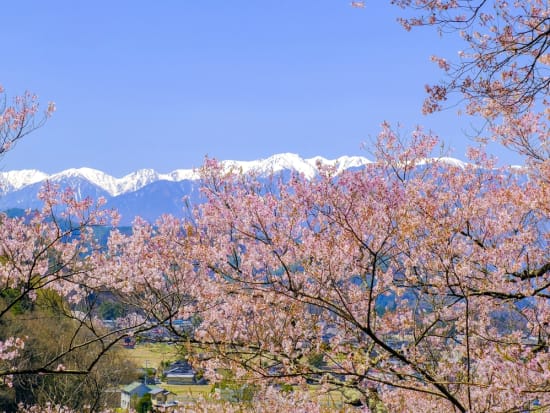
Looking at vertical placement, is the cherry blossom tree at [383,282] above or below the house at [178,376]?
above

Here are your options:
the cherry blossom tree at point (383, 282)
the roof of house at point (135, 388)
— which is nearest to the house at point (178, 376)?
the roof of house at point (135, 388)

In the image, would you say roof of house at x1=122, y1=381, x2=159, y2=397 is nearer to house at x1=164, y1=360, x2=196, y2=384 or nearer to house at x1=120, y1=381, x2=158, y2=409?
house at x1=120, y1=381, x2=158, y2=409

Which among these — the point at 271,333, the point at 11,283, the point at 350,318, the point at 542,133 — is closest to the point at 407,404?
the point at 271,333

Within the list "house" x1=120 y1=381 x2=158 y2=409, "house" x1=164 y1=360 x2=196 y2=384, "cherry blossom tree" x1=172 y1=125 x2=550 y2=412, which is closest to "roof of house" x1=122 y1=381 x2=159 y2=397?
"house" x1=120 y1=381 x2=158 y2=409

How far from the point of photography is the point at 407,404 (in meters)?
7.58

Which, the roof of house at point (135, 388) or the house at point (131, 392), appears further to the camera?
the roof of house at point (135, 388)

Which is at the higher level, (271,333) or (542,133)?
(542,133)

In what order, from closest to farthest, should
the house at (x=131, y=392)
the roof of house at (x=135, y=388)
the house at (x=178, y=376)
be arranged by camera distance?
the house at (x=131, y=392) < the roof of house at (x=135, y=388) < the house at (x=178, y=376)

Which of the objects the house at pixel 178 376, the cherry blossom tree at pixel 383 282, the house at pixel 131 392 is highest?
the cherry blossom tree at pixel 383 282

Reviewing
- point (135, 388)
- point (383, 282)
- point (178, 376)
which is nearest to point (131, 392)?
point (135, 388)

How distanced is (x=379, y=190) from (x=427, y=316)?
1.74m

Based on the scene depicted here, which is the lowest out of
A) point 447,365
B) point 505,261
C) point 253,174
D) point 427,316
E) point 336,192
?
point 447,365

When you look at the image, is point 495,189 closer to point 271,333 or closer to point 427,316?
point 427,316

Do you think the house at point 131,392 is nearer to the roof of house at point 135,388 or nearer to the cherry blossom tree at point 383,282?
the roof of house at point 135,388
